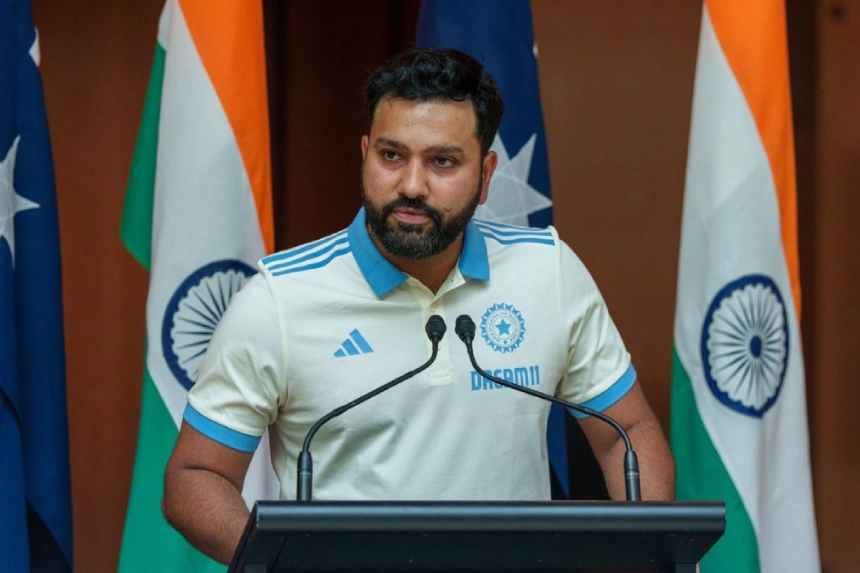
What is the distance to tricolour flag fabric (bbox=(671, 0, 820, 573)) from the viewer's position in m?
2.91

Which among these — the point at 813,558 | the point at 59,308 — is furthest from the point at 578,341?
the point at 59,308

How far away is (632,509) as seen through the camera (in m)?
1.49

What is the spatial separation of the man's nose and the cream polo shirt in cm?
17

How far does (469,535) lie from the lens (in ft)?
4.79

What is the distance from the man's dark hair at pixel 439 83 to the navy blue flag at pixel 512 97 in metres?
0.76

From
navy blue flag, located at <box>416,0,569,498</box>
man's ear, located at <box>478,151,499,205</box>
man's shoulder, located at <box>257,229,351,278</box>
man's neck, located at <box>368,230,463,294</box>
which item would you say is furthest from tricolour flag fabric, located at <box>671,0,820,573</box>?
man's shoulder, located at <box>257,229,351,278</box>

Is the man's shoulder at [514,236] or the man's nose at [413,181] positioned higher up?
the man's nose at [413,181]

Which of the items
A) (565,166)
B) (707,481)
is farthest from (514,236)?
(565,166)

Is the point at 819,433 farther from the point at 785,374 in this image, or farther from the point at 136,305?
the point at 136,305

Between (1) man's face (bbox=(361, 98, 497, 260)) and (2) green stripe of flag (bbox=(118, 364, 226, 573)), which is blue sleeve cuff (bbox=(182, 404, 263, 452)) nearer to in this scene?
(1) man's face (bbox=(361, 98, 497, 260))

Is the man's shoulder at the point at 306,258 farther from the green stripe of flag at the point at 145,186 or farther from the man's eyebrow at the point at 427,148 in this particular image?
the green stripe of flag at the point at 145,186

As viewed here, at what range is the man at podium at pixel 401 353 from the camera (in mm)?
2117

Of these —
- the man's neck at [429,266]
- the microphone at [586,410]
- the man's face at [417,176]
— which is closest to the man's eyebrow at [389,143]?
the man's face at [417,176]

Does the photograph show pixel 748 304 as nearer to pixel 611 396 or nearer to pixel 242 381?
pixel 611 396
